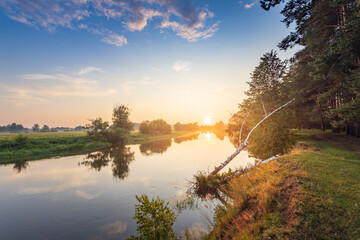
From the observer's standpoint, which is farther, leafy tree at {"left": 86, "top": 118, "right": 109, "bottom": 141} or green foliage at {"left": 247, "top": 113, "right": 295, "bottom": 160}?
leafy tree at {"left": 86, "top": 118, "right": 109, "bottom": 141}

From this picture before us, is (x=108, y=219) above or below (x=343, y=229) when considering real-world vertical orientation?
below

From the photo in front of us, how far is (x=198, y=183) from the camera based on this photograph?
11.9 m

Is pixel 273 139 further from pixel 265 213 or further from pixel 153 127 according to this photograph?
pixel 153 127

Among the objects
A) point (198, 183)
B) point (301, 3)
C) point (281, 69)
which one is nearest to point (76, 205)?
point (198, 183)

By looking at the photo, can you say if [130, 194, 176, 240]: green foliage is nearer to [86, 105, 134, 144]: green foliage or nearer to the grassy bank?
the grassy bank

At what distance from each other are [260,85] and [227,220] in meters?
31.9

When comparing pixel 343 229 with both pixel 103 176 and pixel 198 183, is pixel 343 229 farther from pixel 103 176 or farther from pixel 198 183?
pixel 103 176

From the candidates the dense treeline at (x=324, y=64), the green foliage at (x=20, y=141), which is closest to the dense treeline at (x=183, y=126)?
the green foliage at (x=20, y=141)

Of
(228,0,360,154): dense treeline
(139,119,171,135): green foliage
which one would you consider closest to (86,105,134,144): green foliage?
(139,119,171,135): green foliage

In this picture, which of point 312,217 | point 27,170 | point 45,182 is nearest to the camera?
point 312,217

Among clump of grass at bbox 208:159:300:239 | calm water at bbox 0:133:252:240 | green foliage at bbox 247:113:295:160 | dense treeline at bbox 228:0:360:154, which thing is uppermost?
dense treeline at bbox 228:0:360:154

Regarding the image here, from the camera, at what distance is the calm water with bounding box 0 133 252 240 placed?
7.54 metres

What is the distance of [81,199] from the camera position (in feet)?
35.7

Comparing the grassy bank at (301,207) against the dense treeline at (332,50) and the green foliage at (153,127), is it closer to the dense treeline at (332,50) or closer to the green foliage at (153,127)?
the dense treeline at (332,50)
